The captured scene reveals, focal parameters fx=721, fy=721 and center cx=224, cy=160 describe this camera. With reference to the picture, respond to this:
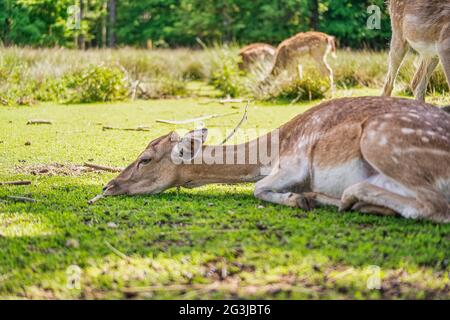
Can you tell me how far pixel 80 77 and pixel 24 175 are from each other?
8062mm

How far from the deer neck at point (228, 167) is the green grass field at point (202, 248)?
143 mm

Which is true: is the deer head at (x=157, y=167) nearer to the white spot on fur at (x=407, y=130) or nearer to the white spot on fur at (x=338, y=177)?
the white spot on fur at (x=338, y=177)

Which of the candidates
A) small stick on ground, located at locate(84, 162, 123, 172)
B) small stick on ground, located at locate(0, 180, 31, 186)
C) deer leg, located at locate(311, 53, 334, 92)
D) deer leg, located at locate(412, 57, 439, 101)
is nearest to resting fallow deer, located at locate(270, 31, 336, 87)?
deer leg, located at locate(311, 53, 334, 92)

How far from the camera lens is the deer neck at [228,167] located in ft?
17.6

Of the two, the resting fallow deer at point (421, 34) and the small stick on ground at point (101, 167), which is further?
the resting fallow deer at point (421, 34)

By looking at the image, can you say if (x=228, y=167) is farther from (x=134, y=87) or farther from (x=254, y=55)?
(x=254, y=55)

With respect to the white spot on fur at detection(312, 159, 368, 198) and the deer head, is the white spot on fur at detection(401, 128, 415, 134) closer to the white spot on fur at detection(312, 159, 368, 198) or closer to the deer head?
the white spot on fur at detection(312, 159, 368, 198)

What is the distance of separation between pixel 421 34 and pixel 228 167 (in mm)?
3028

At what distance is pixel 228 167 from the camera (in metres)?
5.38

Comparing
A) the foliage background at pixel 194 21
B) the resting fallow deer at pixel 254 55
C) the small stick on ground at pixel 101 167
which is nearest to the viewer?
the small stick on ground at pixel 101 167

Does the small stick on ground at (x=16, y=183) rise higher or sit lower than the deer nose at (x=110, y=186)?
lower

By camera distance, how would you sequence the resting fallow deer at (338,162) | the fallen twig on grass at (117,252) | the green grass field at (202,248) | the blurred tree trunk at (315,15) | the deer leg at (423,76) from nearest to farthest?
1. the green grass field at (202,248)
2. the fallen twig on grass at (117,252)
3. the resting fallow deer at (338,162)
4. the deer leg at (423,76)
5. the blurred tree trunk at (315,15)

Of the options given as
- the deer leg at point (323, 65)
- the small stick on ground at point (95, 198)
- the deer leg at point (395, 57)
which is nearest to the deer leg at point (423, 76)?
the deer leg at point (395, 57)

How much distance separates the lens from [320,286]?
336cm
